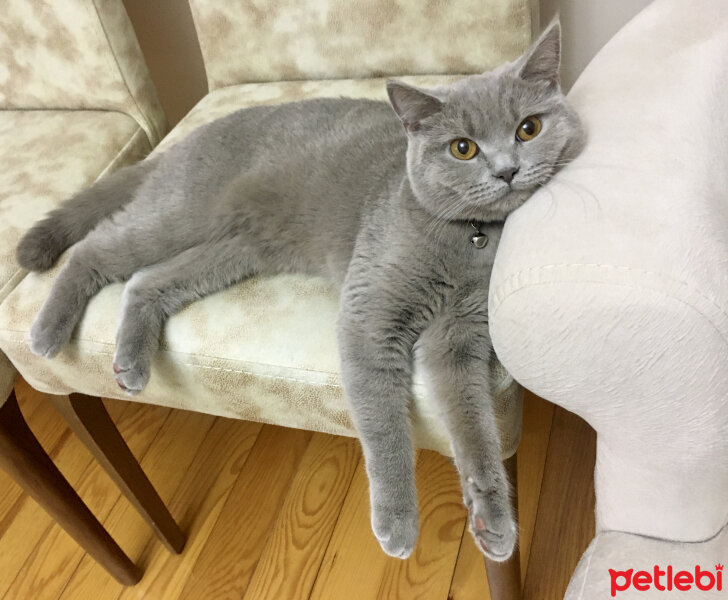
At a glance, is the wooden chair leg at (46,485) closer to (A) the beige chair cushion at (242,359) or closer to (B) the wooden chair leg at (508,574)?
(A) the beige chair cushion at (242,359)

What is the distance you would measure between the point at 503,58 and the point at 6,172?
0.90 metres

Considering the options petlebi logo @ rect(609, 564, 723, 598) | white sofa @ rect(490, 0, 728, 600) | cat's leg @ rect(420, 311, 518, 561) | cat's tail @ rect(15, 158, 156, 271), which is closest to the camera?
white sofa @ rect(490, 0, 728, 600)

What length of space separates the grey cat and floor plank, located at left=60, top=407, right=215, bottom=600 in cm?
54

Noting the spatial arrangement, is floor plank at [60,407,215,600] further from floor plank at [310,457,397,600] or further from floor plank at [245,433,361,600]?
floor plank at [310,457,397,600]

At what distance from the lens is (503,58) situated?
3.51 ft

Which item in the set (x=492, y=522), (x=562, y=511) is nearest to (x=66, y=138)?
(x=492, y=522)

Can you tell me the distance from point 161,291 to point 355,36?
59 centimetres

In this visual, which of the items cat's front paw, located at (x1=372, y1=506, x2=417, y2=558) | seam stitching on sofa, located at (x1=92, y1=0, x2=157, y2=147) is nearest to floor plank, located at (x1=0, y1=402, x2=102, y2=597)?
seam stitching on sofa, located at (x1=92, y1=0, x2=157, y2=147)

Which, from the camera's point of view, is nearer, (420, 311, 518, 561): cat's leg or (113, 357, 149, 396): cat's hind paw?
(420, 311, 518, 561): cat's leg

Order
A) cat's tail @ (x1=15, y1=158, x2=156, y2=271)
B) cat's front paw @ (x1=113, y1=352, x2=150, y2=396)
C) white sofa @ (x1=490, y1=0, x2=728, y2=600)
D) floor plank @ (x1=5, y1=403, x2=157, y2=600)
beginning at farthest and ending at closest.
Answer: floor plank @ (x1=5, y1=403, x2=157, y2=600) < cat's tail @ (x1=15, y1=158, x2=156, y2=271) < cat's front paw @ (x1=113, y1=352, x2=150, y2=396) < white sofa @ (x1=490, y1=0, x2=728, y2=600)

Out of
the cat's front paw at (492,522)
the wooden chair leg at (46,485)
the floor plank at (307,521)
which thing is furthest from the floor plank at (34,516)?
the cat's front paw at (492,522)

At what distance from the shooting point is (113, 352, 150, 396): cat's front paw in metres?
0.80

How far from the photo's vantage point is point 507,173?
2.18 ft

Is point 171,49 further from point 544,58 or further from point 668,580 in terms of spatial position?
point 668,580
